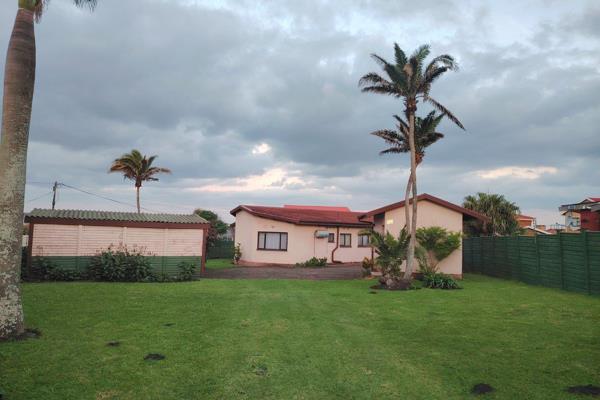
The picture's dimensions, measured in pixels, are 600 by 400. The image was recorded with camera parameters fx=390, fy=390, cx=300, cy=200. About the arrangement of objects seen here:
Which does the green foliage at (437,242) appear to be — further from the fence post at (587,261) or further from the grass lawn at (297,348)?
the grass lawn at (297,348)

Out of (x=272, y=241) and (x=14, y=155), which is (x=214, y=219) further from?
(x=14, y=155)

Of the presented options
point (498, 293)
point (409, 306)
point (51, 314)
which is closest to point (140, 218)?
point (51, 314)

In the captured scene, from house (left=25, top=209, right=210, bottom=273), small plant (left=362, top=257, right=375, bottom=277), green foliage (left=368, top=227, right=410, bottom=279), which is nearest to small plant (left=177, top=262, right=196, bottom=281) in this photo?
house (left=25, top=209, right=210, bottom=273)

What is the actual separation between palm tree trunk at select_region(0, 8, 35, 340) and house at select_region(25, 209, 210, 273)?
9.41m

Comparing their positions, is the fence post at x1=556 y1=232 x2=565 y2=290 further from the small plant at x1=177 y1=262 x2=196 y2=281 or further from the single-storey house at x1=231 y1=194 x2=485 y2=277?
the small plant at x1=177 y1=262 x2=196 y2=281

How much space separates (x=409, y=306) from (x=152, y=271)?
11160mm

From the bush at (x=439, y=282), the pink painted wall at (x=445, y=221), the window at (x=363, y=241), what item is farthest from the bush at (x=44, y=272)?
the window at (x=363, y=241)

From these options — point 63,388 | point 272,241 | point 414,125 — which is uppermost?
point 414,125

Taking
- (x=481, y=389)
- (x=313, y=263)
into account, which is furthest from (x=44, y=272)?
(x=481, y=389)

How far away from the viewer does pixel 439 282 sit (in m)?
16.2

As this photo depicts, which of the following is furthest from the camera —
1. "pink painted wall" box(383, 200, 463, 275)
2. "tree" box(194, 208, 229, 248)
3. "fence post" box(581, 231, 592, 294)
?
"tree" box(194, 208, 229, 248)

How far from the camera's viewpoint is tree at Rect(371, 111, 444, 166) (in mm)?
17281

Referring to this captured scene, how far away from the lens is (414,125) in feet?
57.4

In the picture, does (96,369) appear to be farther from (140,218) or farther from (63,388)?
(140,218)
